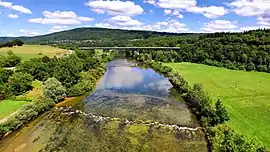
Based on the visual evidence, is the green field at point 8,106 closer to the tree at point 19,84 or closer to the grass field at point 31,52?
the tree at point 19,84

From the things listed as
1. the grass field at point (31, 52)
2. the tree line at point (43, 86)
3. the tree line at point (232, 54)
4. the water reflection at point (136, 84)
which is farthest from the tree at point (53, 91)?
the tree line at point (232, 54)

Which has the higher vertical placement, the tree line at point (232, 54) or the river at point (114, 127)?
the tree line at point (232, 54)

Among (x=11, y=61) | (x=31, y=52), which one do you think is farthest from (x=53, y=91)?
(x=31, y=52)

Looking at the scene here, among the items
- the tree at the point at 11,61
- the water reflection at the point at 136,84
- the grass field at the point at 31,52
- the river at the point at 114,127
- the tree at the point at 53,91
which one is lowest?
the river at the point at 114,127

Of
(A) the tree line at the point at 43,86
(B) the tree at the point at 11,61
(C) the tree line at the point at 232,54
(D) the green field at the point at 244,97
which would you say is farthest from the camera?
(C) the tree line at the point at 232,54

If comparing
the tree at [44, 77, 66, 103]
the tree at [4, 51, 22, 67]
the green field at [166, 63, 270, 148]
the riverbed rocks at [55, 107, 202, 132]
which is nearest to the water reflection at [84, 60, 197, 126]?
the riverbed rocks at [55, 107, 202, 132]

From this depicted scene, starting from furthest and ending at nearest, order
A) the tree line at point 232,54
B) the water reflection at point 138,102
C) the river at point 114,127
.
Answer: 1. the tree line at point 232,54
2. the water reflection at point 138,102
3. the river at point 114,127

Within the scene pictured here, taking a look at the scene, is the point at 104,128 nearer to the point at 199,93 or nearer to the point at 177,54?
the point at 199,93
